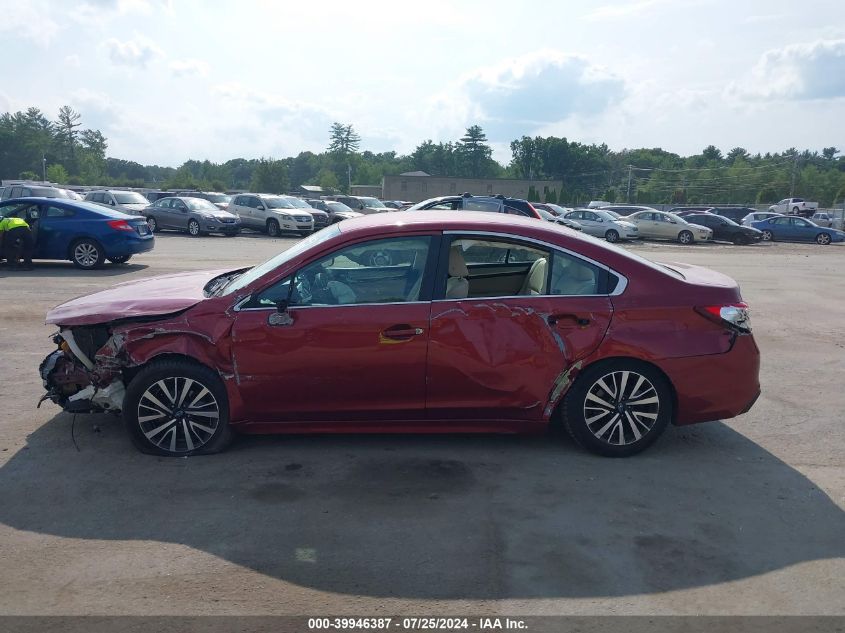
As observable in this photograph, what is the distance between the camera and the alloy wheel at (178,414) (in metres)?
5.23

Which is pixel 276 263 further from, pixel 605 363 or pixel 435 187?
pixel 435 187

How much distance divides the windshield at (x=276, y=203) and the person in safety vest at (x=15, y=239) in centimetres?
1691

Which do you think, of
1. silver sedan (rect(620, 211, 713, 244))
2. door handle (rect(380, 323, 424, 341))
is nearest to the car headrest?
door handle (rect(380, 323, 424, 341))

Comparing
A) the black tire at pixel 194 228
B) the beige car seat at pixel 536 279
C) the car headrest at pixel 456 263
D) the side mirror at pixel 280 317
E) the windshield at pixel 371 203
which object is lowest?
the black tire at pixel 194 228

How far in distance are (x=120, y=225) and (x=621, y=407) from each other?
1342 centimetres

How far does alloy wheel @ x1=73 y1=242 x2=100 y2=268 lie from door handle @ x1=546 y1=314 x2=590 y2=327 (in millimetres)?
13060

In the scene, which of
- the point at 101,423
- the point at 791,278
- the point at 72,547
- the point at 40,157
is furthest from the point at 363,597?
the point at 40,157

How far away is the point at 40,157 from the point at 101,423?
442ft

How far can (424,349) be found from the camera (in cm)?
514

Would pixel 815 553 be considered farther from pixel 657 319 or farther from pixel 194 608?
pixel 194 608

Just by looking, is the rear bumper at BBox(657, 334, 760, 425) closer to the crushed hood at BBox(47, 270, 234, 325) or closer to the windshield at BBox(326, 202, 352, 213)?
the crushed hood at BBox(47, 270, 234, 325)

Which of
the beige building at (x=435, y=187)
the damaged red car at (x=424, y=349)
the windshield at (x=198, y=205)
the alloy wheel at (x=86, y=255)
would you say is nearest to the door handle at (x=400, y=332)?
the damaged red car at (x=424, y=349)

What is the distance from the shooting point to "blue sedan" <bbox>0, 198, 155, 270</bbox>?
15.6 meters

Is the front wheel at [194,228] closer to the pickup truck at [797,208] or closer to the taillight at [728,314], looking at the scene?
the taillight at [728,314]
